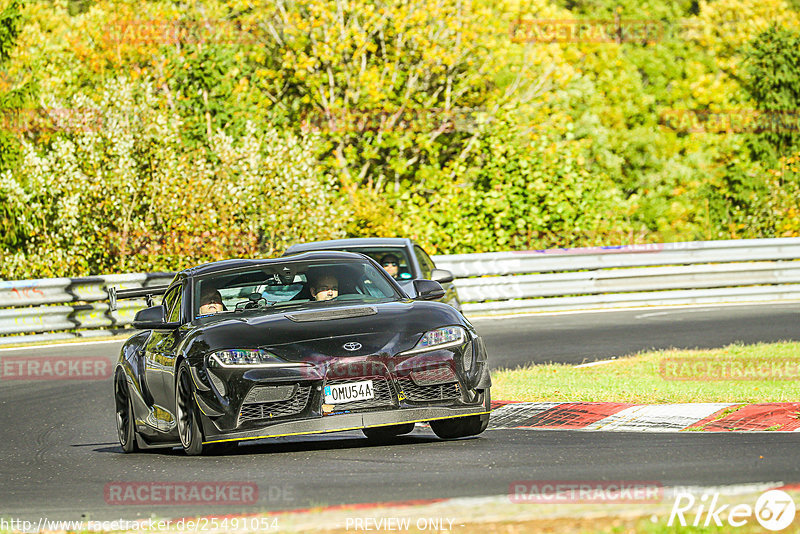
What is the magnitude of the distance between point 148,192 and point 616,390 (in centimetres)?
1647

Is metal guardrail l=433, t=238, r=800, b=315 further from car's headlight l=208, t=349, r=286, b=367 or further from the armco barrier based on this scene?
car's headlight l=208, t=349, r=286, b=367

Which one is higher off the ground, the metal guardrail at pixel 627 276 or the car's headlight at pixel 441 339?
the car's headlight at pixel 441 339

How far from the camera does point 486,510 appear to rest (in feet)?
20.5

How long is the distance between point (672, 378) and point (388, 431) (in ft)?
14.3

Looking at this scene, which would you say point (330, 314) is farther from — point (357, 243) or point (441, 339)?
point (357, 243)

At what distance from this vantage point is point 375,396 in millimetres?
8852

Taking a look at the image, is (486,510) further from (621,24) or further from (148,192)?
(621,24)

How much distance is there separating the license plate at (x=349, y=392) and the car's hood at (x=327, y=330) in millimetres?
197

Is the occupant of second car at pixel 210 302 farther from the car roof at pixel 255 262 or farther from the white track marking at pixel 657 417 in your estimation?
the white track marking at pixel 657 417

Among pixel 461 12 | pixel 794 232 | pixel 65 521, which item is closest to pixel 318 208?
pixel 794 232

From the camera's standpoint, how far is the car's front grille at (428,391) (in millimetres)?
8953

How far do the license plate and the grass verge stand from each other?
139 inches

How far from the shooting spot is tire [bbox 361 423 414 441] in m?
10.4

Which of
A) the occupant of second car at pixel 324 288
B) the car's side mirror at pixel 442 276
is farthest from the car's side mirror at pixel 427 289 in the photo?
the car's side mirror at pixel 442 276
